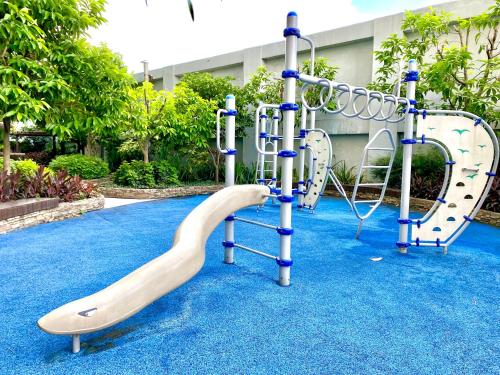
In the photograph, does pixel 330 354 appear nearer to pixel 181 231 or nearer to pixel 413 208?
pixel 181 231

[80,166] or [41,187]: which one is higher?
[80,166]

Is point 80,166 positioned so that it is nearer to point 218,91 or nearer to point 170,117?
point 170,117

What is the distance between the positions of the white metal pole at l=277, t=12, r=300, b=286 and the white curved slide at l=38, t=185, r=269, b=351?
59 centimetres

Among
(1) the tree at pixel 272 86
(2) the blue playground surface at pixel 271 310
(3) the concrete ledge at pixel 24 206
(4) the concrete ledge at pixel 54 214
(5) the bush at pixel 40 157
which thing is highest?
(1) the tree at pixel 272 86

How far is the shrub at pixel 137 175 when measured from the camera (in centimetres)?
932

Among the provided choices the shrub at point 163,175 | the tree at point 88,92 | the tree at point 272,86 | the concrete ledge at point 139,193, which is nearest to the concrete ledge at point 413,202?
the tree at point 272,86

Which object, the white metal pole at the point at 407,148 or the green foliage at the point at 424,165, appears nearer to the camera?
the white metal pole at the point at 407,148

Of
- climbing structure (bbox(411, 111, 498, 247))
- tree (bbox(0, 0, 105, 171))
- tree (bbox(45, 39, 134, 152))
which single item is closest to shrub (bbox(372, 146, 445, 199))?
climbing structure (bbox(411, 111, 498, 247))

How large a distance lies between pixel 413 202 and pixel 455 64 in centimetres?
277

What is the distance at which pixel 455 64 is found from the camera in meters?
6.45

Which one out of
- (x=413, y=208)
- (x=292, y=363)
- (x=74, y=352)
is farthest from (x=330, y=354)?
(x=413, y=208)

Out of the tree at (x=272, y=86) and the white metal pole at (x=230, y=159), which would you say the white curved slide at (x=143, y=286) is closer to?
the white metal pole at (x=230, y=159)

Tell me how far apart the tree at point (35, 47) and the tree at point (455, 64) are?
6.18m

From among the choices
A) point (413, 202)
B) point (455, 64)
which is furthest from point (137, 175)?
point (455, 64)
